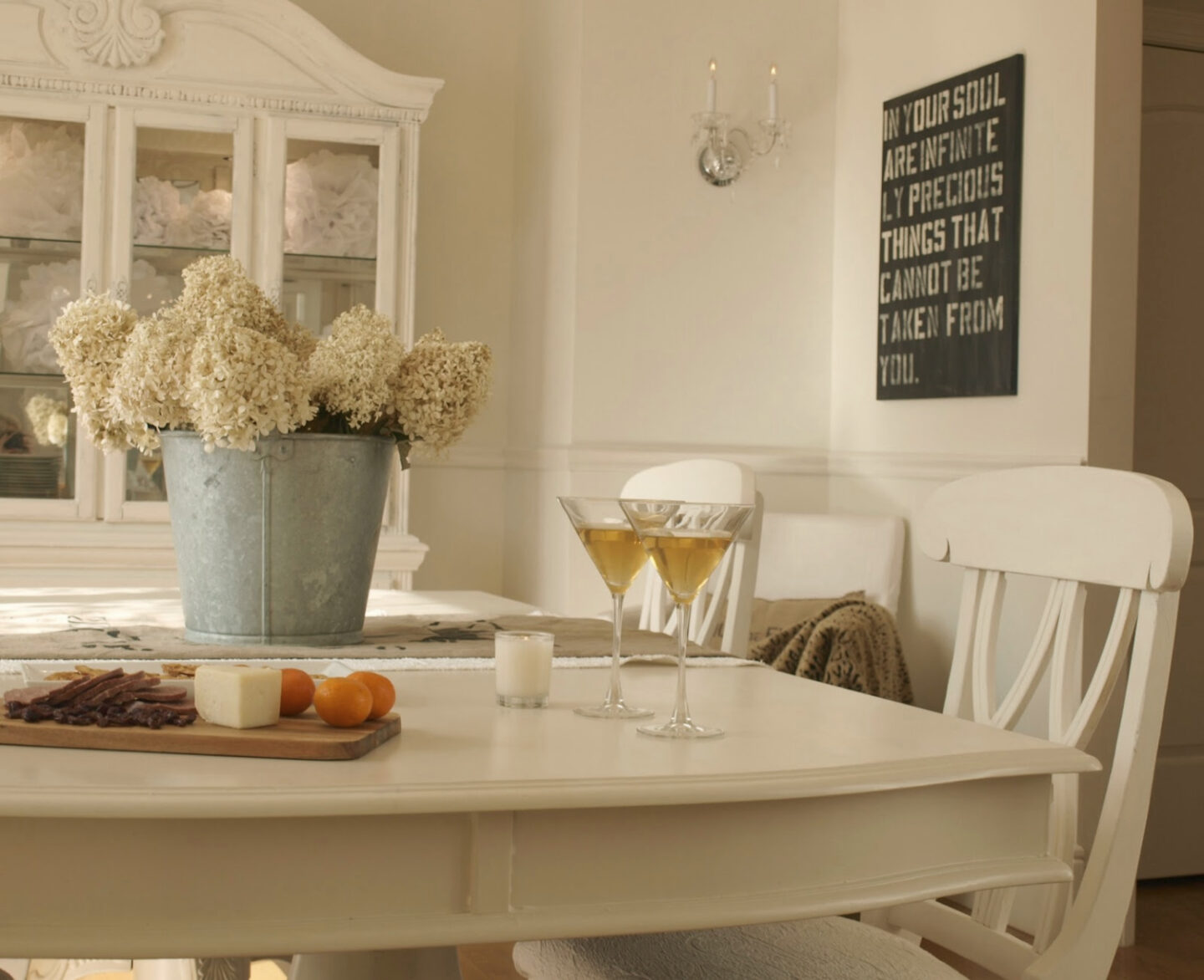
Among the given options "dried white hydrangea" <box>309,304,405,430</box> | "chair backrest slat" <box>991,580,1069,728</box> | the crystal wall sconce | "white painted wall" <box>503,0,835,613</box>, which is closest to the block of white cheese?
"dried white hydrangea" <box>309,304,405,430</box>

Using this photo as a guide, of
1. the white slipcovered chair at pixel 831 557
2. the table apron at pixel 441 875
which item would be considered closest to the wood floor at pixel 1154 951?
the white slipcovered chair at pixel 831 557

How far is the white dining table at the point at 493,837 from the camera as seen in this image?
82cm

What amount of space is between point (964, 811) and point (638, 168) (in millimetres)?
3170

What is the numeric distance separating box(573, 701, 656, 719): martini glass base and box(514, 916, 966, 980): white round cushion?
9.2 inches

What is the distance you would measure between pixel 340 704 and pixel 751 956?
0.57 m

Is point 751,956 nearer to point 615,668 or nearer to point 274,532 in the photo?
point 615,668

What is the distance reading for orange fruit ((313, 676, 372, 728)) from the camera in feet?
3.19

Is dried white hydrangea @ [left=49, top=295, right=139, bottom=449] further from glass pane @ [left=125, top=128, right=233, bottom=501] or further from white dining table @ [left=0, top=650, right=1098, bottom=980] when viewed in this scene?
glass pane @ [left=125, top=128, right=233, bottom=501]

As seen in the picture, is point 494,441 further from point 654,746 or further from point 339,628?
point 654,746

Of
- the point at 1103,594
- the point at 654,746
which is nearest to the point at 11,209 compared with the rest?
the point at 1103,594

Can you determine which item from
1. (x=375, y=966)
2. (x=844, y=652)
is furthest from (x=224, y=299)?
(x=844, y=652)

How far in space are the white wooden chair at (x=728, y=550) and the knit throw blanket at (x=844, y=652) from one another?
0.98m

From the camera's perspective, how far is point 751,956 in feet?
4.35

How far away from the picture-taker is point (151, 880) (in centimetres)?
→ 82
